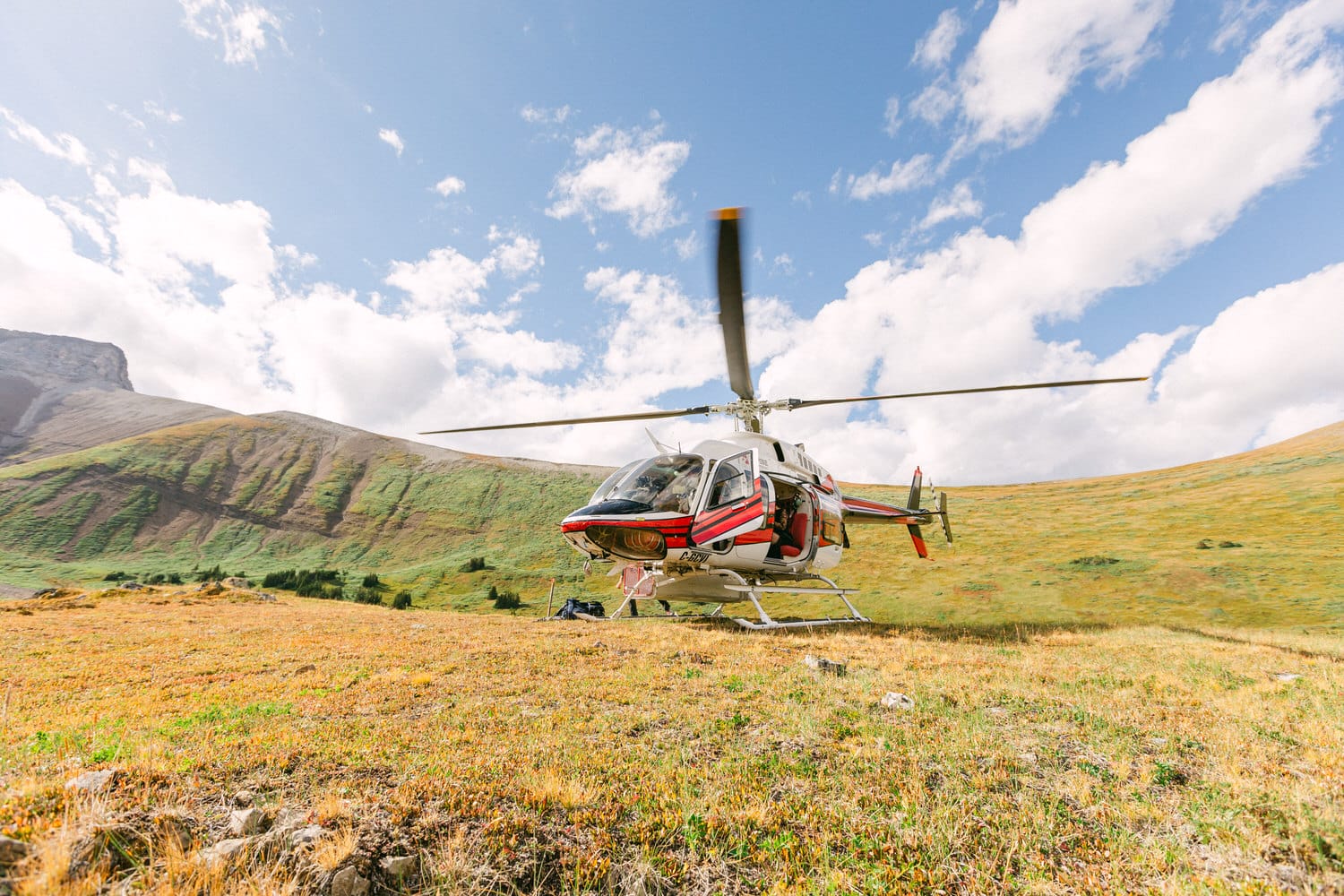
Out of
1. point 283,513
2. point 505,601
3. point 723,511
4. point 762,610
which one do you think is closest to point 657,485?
point 723,511

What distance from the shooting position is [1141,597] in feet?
73.6

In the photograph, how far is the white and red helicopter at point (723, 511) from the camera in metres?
12.6

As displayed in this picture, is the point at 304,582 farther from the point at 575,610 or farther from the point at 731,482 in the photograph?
the point at 731,482

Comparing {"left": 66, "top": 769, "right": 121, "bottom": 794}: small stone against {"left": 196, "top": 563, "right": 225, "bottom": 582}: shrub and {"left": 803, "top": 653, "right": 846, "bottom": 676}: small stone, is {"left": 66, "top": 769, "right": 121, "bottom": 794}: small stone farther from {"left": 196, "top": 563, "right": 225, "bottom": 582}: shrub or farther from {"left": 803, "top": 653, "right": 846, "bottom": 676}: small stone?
{"left": 196, "top": 563, "right": 225, "bottom": 582}: shrub

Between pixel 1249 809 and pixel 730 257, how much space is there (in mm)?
9491

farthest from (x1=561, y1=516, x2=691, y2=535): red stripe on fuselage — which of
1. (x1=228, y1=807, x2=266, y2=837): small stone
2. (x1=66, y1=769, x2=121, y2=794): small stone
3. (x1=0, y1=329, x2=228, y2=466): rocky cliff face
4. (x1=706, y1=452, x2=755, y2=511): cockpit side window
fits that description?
(x1=0, y1=329, x2=228, y2=466): rocky cliff face

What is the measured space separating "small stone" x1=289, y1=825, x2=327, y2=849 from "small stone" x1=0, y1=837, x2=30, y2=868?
3.35 ft

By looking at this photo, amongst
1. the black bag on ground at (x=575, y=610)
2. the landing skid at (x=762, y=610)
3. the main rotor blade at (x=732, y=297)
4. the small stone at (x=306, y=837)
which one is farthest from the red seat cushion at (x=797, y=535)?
the small stone at (x=306, y=837)

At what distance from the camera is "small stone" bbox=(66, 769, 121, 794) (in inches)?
A: 119

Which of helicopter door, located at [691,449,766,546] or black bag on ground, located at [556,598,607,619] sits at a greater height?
helicopter door, located at [691,449,766,546]

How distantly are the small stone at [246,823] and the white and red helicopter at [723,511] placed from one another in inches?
371

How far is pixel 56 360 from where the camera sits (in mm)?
183000

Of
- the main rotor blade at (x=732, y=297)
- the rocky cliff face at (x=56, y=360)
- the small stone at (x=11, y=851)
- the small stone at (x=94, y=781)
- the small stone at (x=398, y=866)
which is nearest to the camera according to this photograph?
the small stone at (x=11, y=851)

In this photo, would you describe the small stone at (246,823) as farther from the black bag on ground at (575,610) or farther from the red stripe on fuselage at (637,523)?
the black bag on ground at (575,610)
